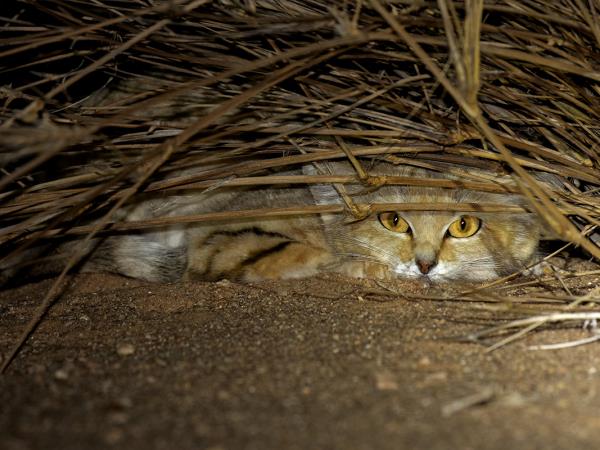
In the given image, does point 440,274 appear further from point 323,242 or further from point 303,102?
point 303,102

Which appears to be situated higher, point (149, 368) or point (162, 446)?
point (162, 446)

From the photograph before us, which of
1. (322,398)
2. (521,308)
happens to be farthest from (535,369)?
(322,398)

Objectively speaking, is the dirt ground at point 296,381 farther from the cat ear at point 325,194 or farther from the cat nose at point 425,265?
the cat ear at point 325,194

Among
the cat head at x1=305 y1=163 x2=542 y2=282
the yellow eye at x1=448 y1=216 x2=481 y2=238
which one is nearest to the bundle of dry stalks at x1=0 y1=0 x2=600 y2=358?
the cat head at x1=305 y1=163 x2=542 y2=282

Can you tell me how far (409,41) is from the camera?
1.74 metres

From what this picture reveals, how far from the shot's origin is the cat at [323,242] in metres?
2.67

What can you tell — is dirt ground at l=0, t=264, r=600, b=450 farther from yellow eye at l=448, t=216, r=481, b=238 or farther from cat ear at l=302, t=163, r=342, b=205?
cat ear at l=302, t=163, r=342, b=205

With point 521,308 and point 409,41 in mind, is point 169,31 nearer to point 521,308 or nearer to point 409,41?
point 409,41

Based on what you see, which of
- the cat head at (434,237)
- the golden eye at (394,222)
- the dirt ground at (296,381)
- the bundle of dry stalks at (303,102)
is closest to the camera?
the dirt ground at (296,381)

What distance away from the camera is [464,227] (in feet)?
8.97

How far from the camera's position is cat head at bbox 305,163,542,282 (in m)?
2.64

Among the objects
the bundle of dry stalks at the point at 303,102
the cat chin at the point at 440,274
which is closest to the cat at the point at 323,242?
the cat chin at the point at 440,274

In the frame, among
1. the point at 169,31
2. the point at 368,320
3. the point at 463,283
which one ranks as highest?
the point at 169,31

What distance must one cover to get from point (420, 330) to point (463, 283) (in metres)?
0.81
